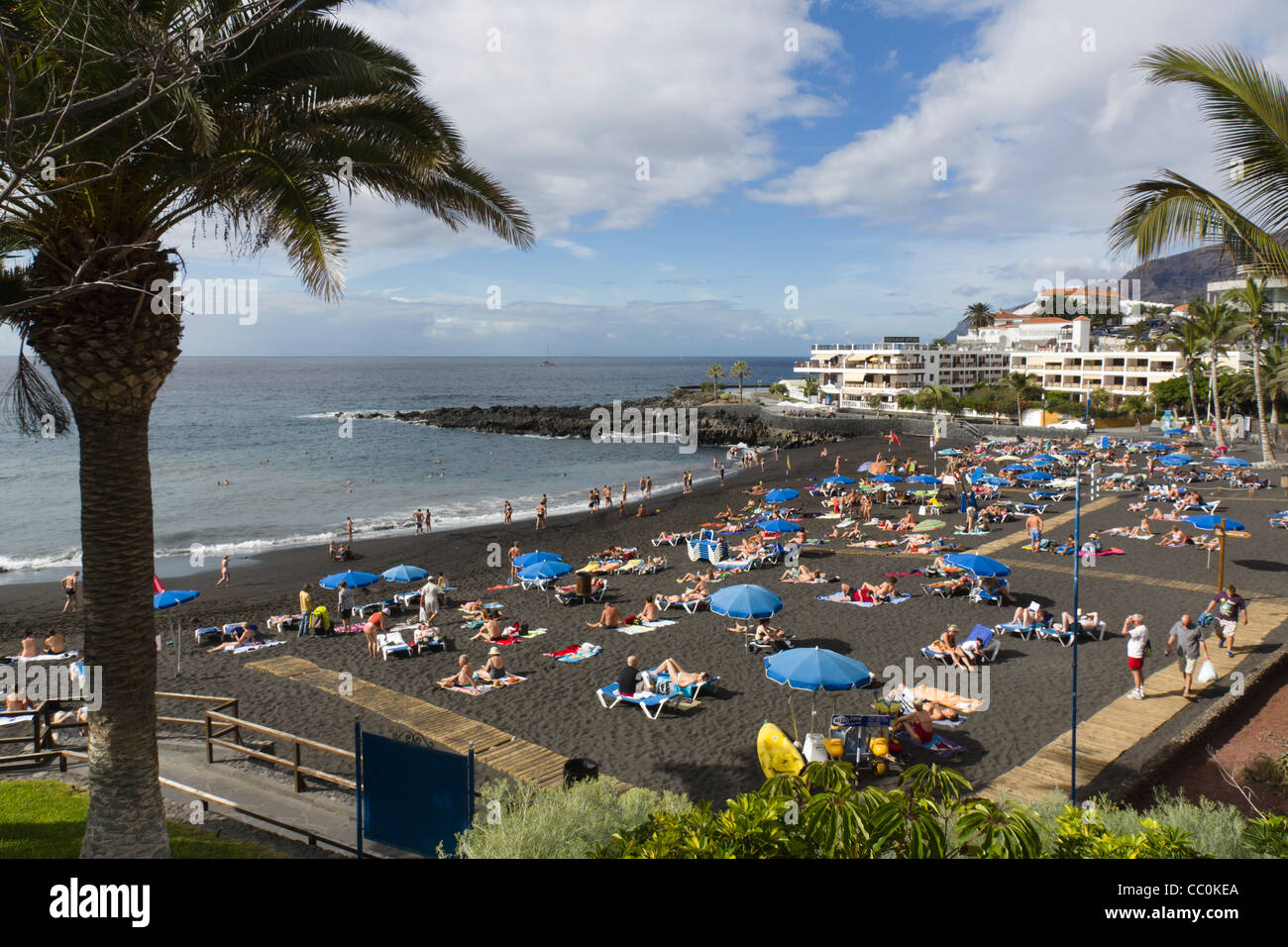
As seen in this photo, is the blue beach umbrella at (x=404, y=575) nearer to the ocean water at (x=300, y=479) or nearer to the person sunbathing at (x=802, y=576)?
the person sunbathing at (x=802, y=576)

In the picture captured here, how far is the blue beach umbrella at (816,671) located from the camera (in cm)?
1128

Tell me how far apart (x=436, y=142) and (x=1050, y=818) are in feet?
26.3

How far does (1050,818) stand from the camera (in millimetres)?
5391

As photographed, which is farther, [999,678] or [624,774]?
[999,678]

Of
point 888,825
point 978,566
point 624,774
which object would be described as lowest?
point 624,774

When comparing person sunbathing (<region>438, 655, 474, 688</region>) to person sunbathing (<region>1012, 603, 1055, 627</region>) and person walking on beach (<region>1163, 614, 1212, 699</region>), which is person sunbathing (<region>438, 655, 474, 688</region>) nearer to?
person sunbathing (<region>1012, 603, 1055, 627</region>)

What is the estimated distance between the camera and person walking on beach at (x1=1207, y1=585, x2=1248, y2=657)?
13.7 meters

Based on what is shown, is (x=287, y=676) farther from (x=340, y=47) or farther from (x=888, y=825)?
(x=888, y=825)

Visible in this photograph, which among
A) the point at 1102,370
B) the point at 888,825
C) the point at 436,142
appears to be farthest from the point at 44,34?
the point at 1102,370

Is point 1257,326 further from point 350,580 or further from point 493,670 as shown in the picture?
point 350,580

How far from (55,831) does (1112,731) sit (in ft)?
43.5

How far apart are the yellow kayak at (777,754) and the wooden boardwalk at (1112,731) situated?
95.1 inches

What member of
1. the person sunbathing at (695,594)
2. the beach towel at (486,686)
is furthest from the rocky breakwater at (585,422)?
the beach towel at (486,686)

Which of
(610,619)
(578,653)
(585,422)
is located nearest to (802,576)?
(610,619)
